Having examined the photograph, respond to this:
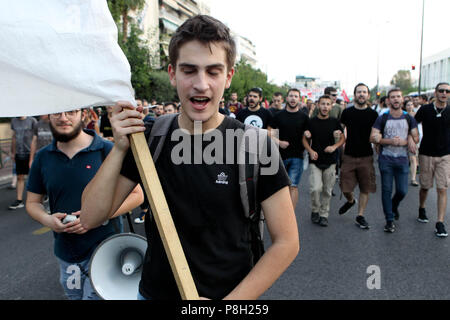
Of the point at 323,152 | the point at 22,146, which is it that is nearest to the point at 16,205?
the point at 22,146

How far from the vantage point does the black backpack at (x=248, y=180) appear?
150cm

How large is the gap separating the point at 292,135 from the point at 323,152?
0.63m

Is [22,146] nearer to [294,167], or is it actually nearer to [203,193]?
[294,167]

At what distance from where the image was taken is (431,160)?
6.12 metres

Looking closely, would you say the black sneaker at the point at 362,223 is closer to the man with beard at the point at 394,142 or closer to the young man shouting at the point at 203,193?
the man with beard at the point at 394,142

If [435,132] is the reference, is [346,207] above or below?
below

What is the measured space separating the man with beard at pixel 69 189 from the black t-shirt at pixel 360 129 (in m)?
4.62

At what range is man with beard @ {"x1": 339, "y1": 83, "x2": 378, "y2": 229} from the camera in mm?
6328

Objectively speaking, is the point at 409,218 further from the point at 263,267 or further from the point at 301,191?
the point at 263,267

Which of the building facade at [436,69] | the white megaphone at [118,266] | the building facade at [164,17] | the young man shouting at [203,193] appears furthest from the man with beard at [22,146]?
the building facade at [436,69]

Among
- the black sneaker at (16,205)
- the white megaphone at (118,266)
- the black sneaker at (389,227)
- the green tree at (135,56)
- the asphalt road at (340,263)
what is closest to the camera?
the white megaphone at (118,266)

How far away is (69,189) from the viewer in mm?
2801

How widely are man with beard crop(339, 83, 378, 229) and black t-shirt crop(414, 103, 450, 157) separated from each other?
792 mm
